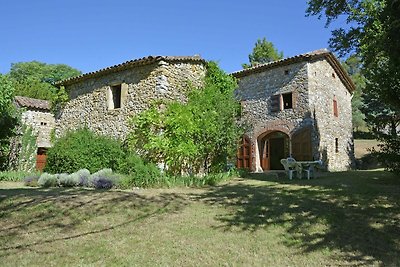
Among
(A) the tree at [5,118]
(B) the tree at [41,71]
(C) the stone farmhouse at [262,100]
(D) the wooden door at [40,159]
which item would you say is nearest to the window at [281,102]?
(C) the stone farmhouse at [262,100]

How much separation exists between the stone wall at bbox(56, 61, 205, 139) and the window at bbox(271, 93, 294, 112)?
237 inches

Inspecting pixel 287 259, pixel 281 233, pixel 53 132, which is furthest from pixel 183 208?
pixel 53 132

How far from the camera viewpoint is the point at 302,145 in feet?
51.6

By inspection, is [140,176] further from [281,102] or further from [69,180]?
[281,102]

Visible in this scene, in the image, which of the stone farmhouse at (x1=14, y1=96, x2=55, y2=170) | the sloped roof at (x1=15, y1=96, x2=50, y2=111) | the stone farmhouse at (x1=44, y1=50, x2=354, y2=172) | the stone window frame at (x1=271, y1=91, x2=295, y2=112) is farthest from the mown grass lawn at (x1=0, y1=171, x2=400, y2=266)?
the sloped roof at (x1=15, y1=96, x2=50, y2=111)

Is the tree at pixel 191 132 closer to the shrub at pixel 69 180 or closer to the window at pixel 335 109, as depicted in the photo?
the shrub at pixel 69 180

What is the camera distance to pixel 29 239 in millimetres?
4781

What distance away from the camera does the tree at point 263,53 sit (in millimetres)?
31406

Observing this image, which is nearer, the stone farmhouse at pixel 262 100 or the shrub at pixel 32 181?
the shrub at pixel 32 181

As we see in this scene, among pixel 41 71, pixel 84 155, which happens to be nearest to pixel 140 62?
pixel 84 155

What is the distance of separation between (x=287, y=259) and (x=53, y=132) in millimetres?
14175

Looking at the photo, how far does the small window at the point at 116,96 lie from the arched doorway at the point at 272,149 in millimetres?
8436

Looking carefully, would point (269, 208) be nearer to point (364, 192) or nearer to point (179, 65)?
point (364, 192)

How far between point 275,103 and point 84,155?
1046cm
